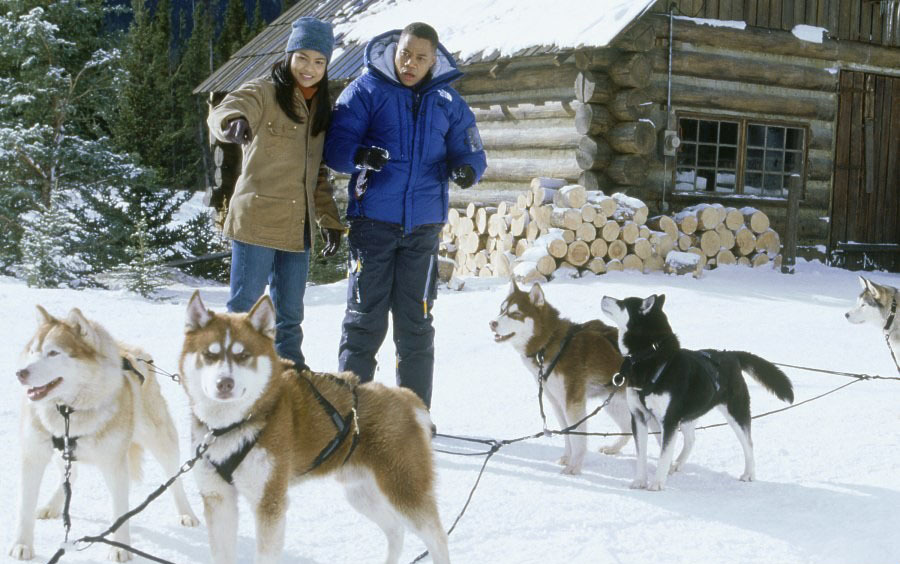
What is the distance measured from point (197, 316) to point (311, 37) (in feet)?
6.05

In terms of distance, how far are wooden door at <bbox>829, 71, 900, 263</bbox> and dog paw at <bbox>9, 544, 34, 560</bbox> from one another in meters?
12.5

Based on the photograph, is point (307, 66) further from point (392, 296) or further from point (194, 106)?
point (194, 106)

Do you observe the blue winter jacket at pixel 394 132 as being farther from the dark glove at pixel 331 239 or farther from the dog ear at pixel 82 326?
the dog ear at pixel 82 326

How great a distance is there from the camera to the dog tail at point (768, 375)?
4.57 metres

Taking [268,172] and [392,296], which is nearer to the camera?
[268,172]

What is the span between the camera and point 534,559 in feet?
10.7

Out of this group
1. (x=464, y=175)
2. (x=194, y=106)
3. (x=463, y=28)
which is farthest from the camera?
(x=194, y=106)

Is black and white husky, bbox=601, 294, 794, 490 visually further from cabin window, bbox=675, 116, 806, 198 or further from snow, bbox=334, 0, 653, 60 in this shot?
cabin window, bbox=675, 116, 806, 198

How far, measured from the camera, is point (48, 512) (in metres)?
3.54

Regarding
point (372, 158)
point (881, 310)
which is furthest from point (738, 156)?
point (372, 158)

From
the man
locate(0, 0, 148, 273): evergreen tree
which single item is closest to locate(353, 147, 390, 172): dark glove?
the man

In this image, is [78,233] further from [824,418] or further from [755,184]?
[824,418]

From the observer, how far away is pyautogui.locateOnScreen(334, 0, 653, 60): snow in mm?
10461

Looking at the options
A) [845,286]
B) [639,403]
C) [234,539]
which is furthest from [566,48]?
[234,539]
